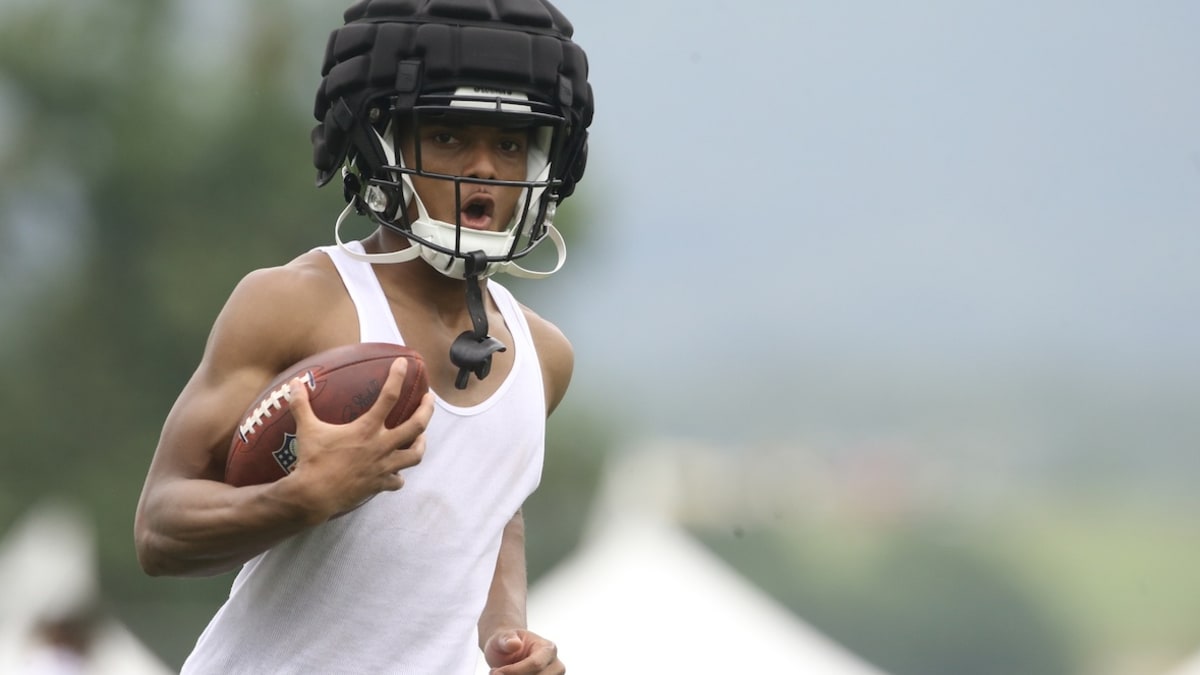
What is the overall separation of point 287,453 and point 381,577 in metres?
0.40

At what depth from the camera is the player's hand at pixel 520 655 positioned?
291cm

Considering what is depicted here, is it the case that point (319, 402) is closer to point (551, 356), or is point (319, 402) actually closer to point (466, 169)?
point (466, 169)

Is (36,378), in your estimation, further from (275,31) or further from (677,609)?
(677,609)

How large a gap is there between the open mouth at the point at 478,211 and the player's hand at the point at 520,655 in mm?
763

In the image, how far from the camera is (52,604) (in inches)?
303

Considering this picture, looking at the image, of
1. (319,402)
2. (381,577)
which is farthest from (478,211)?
(381,577)

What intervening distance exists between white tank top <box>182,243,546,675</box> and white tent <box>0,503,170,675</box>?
187 inches

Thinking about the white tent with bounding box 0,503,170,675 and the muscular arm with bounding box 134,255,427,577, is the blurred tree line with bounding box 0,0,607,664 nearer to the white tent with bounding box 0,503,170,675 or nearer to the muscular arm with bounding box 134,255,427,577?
the white tent with bounding box 0,503,170,675

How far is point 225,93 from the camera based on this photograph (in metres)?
9.09

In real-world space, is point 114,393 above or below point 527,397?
below

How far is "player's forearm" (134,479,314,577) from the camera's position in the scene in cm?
244

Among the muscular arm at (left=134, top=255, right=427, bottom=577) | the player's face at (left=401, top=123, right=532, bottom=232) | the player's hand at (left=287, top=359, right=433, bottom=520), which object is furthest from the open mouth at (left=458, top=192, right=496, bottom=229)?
the player's hand at (left=287, top=359, right=433, bottom=520)

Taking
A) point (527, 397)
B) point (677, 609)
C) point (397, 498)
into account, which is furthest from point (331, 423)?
point (677, 609)

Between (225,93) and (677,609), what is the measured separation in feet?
13.4
